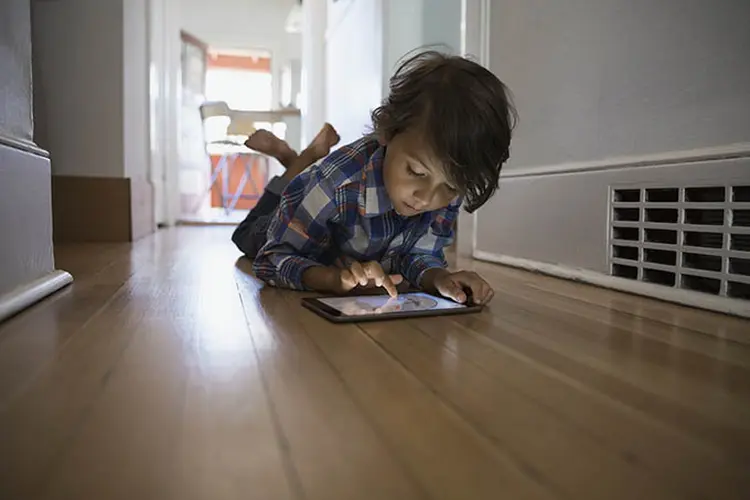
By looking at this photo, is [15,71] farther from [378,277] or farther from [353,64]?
[353,64]

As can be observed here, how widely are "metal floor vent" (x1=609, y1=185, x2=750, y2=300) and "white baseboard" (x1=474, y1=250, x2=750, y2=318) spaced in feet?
0.05

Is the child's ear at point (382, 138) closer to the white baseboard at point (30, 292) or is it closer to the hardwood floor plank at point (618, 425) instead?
the hardwood floor plank at point (618, 425)

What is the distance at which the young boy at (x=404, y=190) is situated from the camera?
822mm

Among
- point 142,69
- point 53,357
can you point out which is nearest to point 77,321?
→ point 53,357

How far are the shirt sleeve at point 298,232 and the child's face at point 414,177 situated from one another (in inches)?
4.6

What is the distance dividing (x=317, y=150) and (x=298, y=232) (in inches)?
20.3

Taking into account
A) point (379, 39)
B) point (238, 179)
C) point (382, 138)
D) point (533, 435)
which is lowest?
point (533, 435)

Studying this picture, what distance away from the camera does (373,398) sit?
1.56ft

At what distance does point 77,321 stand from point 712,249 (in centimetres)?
82

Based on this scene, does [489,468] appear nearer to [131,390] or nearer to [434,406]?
[434,406]

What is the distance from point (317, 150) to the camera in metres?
1.47

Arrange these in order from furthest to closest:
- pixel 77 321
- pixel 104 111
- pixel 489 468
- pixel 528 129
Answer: pixel 104 111, pixel 528 129, pixel 77 321, pixel 489 468

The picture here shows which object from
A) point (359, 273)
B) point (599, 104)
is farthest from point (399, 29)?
point (359, 273)

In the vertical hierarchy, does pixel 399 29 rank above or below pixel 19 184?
above
